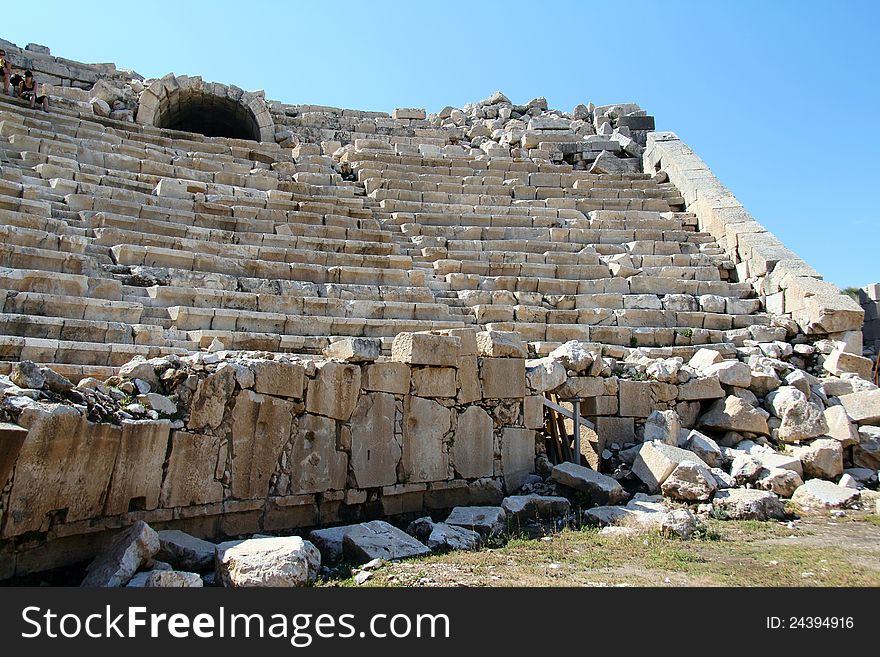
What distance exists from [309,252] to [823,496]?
7.52 m

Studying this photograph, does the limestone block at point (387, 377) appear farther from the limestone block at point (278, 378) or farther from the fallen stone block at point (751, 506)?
the fallen stone block at point (751, 506)

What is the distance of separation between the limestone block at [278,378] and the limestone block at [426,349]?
46.9 inches

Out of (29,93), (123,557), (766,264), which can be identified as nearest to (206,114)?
(29,93)

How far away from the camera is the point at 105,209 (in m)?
9.91

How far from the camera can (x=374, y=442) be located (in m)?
6.30

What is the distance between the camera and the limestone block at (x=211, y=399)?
5.21 metres

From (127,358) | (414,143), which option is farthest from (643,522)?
(414,143)

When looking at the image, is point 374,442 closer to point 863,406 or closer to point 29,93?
point 863,406

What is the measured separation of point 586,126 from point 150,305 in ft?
48.4

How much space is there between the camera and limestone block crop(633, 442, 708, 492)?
6.91 m

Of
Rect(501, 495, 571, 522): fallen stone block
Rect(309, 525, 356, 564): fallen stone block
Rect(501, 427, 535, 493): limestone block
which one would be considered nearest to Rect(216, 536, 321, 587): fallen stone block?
Rect(309, 525, 356, 564): fallen stone block

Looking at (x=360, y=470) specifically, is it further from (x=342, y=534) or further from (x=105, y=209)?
(x=105, y=209)

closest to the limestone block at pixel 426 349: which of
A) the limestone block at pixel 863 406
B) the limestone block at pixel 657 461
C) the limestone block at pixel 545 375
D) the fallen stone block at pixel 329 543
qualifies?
the limestone block at pixel 545 375

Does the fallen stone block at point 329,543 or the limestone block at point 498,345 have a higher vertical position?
the limestone block at point 498,345
